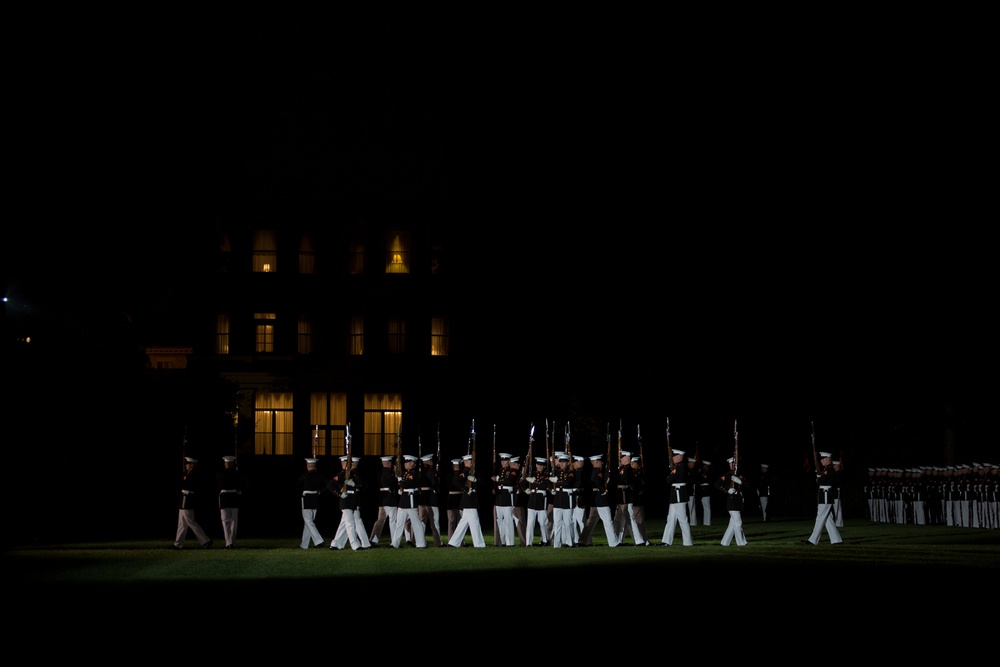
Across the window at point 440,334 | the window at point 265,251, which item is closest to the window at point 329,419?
the window at point 440,334

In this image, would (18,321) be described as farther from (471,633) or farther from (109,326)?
(471,633)

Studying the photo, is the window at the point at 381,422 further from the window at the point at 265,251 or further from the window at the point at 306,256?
the window at the point at 265,251

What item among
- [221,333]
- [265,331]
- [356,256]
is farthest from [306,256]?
[221,333]

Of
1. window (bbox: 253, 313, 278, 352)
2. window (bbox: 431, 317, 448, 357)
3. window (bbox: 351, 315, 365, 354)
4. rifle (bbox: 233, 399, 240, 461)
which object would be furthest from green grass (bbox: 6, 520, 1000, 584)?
window (bbox: 431, 317, 448, 357)

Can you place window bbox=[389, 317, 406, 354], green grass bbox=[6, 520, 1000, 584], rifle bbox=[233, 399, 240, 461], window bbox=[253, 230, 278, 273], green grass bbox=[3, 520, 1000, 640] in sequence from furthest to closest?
window bbox=[389, 317, 406, 354]
window bbox=[253, 230, 278, 273]
rifle bbox=[233, 399, 240, 461]
green grass bbox=[6, 520, 1000, 584]
green grass bbox=[3, 520, 1000, 640]

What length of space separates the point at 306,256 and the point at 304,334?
3732 millimetres

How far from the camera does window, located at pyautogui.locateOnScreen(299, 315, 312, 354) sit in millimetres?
61969

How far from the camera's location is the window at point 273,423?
60500 millimetres

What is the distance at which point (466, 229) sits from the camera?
61.8 meters

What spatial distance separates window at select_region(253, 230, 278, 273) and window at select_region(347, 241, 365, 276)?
345 cm

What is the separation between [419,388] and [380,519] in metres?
33.0

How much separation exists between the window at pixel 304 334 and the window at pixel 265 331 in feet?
4.17

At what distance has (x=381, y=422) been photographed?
2418 inches

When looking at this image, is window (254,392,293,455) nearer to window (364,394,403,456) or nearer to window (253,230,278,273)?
window (364,394,403,456)
